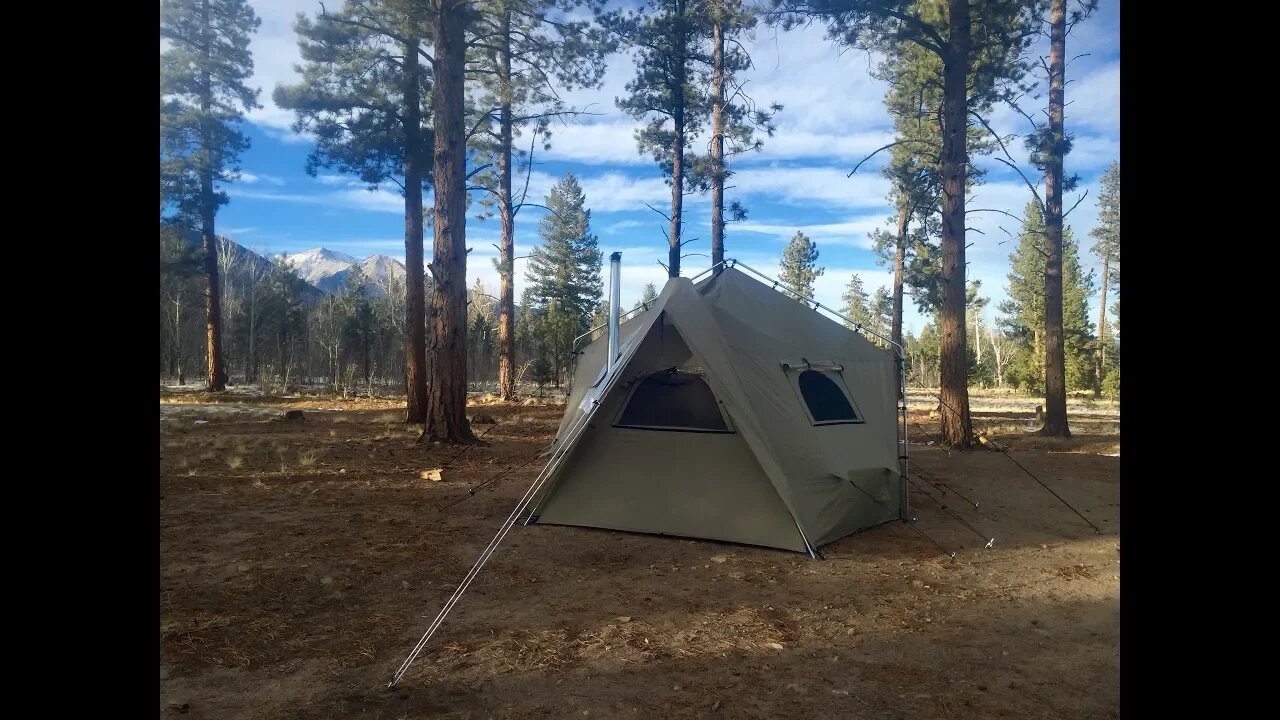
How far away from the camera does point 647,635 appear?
4.09 meters

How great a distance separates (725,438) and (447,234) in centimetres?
714

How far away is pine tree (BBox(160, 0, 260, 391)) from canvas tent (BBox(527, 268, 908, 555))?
19518mm

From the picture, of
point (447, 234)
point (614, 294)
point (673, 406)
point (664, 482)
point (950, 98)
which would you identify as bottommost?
point (664, 482)

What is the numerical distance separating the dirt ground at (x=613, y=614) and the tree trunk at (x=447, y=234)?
126 inches

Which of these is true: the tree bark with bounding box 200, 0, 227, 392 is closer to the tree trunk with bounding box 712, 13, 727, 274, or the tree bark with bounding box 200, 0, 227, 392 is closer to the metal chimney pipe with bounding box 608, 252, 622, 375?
the tree trunk with bounding box 712, 13, 727, 274

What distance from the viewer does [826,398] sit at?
6742 millimetres

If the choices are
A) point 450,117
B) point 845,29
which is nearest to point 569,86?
point 450,117

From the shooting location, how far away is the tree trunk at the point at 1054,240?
13.7m

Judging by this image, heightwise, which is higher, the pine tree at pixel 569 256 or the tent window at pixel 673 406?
the pine tree at pixel 569 256

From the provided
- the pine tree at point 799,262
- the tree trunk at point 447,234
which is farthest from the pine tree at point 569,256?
the tree trunk at point 447,234

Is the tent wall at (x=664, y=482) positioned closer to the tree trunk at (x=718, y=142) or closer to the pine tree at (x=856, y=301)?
the tree trunk at (x=718, y=142)

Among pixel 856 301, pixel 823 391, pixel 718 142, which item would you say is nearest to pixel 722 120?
pixel 718 142

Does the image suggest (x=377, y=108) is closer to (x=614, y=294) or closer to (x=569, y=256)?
(x=614, y=294)
